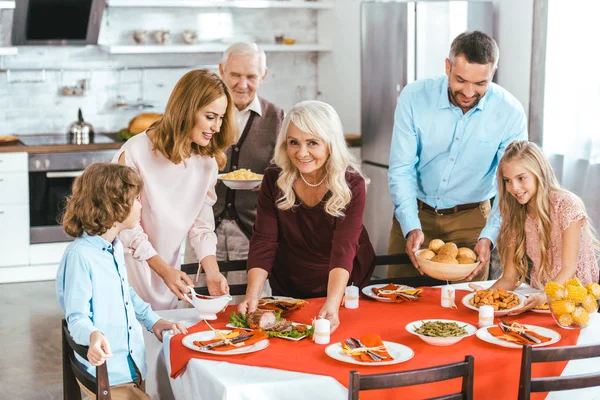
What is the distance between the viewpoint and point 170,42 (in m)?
7.09

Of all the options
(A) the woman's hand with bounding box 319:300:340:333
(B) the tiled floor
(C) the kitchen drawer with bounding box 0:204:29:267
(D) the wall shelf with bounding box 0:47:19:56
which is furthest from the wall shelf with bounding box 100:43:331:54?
(A) the woman's hand with bounding box 319:300:340:333

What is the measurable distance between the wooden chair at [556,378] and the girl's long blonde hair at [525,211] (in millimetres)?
875

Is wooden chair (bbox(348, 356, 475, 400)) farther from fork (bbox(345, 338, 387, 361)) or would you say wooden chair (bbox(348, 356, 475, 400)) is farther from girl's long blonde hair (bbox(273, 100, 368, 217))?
girl's long blonde hair (bbox(273, 100, 368, 217))

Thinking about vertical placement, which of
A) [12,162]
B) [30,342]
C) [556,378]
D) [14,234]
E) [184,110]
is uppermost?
[184,110]

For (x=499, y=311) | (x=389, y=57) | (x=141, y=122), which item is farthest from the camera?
(x=141, y=122)

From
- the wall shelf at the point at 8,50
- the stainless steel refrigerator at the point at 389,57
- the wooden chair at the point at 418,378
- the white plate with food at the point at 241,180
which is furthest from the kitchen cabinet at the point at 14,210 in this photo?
the wooden chair at the point at 418,378

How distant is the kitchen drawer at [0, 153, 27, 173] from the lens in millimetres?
6129

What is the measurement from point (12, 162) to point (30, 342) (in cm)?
171

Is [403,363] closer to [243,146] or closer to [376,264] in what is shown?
[376,264]

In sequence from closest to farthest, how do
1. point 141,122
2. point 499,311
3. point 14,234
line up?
point 499,311 → point 14,234 → point 141,122

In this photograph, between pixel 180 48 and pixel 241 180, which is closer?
pixel 241 180

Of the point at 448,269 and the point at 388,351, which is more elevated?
the point at 448,269

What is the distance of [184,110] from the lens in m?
2.97

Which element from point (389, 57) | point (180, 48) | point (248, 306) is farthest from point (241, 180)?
point (180, 48)
